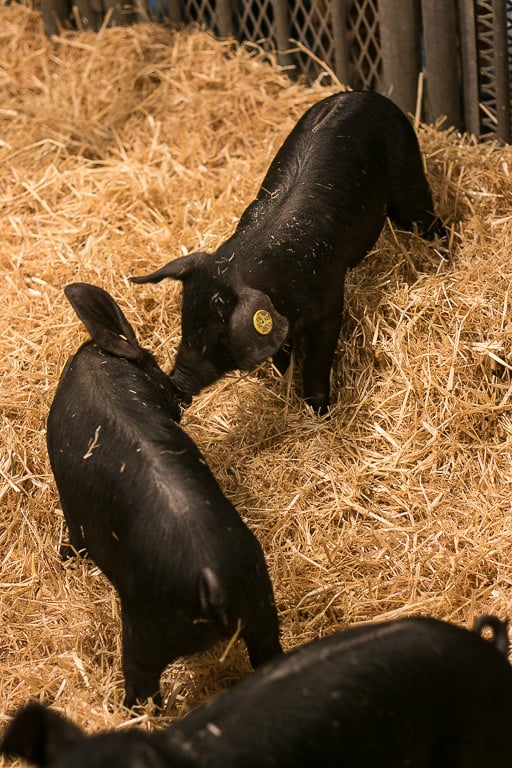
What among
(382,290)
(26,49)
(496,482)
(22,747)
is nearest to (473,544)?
(496,482)

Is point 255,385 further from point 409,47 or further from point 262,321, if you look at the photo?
point 409,47

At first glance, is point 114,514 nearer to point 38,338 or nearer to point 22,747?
point 22,747

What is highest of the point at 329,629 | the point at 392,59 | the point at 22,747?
the point at 392,59

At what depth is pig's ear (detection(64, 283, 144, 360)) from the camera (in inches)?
133

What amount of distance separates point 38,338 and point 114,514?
1754 mm

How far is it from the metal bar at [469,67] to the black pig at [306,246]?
2.66 ft

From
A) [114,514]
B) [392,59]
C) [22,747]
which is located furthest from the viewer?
[392,59]

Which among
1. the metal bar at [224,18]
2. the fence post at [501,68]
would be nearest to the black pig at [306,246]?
the fence post at [501,68]

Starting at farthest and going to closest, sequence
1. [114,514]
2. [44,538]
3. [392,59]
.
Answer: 1. [392,59]
2. [44,538]
3. [114,514]

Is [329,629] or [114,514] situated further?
[329,629]

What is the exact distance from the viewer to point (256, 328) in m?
3.71

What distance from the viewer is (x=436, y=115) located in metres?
5.28

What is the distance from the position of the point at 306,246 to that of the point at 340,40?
80.5 inches

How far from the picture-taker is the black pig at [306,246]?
380cm
